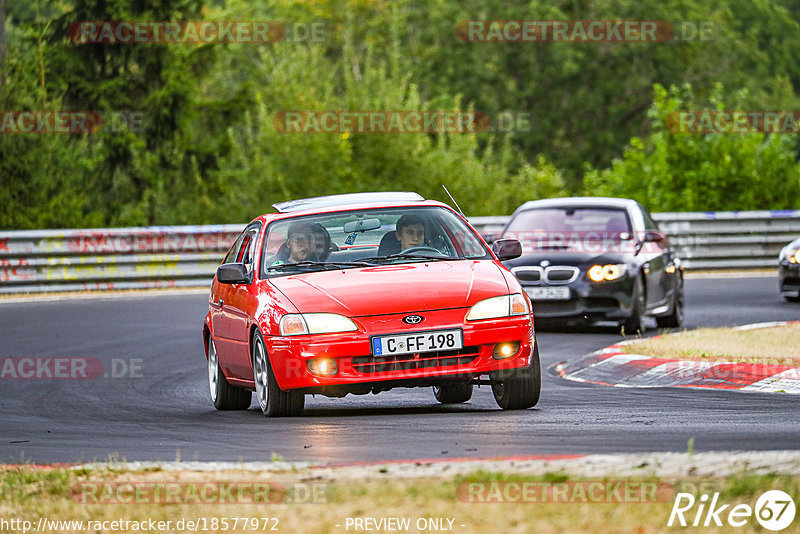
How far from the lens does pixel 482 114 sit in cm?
6391

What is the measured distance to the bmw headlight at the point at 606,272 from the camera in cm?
1642

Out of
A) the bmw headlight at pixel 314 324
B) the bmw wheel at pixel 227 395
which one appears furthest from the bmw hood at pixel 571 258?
the bmw headlight at pixel 314 324

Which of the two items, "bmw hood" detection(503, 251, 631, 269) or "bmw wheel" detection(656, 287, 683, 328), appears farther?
"bmw wheel" detection(656, 287, 683, 328)

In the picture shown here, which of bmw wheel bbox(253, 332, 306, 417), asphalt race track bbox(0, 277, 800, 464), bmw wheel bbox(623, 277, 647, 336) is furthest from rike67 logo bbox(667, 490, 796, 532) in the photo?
bmw wheel bbox(623, 277, 647, 336)

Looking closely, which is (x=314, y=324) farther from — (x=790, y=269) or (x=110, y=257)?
(x=110, y=257)

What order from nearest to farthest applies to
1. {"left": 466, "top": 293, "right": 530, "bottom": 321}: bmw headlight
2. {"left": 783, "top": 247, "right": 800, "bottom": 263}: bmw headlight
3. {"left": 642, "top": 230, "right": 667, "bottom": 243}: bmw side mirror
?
{"left": 466, "top": 293, "right": 530, "bottom": 321}: bmw headlight
{"left": 642, "top": 230, "right": 667, "bottom": 243}: bmw side mirror
{"left": 783, "top": 247, "right": 800, "bottom": 263}: bmw headlight

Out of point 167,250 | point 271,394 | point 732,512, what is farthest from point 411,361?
point 167,250

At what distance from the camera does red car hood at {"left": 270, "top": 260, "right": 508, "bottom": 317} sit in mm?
9391

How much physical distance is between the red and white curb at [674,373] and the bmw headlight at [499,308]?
2325 mm

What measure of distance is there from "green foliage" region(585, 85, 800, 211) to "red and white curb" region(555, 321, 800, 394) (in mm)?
18187

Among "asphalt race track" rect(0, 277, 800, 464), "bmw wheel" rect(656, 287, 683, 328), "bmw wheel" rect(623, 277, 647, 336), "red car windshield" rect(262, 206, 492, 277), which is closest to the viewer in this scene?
"asphalt race track" rect(0, 277, 800, 464)

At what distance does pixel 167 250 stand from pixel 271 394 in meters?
16.2

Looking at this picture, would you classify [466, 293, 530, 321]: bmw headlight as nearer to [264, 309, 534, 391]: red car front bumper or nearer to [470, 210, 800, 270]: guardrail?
[264, 309, 534, 391]: red car front bumper

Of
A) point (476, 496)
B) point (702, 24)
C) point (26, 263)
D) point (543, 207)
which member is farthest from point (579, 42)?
point (476, 496)
